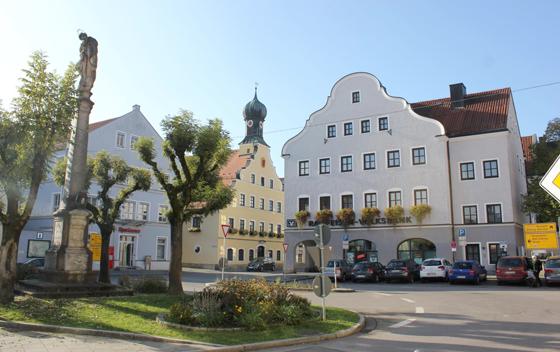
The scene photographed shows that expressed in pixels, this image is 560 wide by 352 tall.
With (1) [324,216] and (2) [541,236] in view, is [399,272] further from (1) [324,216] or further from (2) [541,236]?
(1) [324,216]

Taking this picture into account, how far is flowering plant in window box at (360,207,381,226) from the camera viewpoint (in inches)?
1539

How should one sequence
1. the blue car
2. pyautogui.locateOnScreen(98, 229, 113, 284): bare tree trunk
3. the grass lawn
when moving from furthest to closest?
the blue car
pyautogui.locateOnScreen(98, 229, 113, 284): bare tree trunk
the grass lawn

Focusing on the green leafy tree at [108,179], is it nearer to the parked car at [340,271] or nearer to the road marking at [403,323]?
the road marking at [403,323]

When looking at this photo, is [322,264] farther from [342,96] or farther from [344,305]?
[342,96]

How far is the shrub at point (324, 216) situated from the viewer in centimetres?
4122

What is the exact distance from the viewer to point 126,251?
145 feet

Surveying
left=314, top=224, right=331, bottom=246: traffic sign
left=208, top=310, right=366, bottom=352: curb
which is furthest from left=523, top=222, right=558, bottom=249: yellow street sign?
left=208, top=310, right=366, bottom=352: curb

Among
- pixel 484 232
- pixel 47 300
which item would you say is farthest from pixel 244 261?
pixel 47 300

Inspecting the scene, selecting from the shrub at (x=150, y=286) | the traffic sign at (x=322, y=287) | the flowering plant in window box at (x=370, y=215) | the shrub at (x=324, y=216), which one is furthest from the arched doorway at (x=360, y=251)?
the traffic sign at (x=322, y=287)

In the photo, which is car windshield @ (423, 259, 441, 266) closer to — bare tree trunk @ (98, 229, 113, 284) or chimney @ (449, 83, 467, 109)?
chimney @ (449, 83, 467, 109)

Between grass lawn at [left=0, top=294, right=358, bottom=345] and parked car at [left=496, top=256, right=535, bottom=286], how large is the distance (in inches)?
670

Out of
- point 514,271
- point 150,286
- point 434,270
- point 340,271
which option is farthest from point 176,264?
point 514,271

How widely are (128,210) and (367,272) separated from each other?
23.5 meters

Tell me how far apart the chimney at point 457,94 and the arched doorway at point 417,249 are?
464 inches
